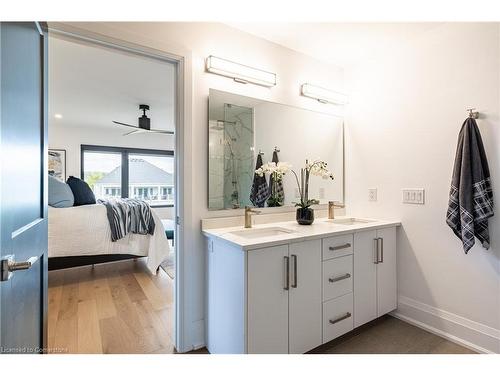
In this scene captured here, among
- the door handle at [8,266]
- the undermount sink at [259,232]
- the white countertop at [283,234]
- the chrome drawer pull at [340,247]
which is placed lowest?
the chrome drawer pull at [340,247]

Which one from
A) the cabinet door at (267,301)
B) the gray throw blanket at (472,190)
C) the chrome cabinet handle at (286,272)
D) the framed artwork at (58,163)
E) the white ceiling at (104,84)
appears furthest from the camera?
the framed artwork at (58,163)

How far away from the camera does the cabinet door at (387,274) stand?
2037mm

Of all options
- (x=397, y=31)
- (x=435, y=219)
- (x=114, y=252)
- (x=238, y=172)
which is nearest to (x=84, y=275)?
(x=114, y=252)

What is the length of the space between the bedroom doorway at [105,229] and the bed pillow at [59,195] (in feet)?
0.03

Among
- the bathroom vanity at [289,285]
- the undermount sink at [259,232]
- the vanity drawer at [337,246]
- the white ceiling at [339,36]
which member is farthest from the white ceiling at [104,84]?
the vanity drawer at [337,246]

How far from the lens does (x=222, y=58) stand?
1881mm

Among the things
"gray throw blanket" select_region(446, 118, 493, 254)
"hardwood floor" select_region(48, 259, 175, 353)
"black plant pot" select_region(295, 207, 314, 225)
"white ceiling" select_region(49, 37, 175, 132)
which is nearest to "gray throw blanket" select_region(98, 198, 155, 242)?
"hardwood floor" select_region(48, 259, 175, 353)

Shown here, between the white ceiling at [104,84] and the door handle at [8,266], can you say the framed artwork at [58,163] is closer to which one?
the white ceiling at [104,84]

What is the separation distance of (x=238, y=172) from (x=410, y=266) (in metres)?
1.59

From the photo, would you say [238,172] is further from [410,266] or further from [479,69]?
[479,69]

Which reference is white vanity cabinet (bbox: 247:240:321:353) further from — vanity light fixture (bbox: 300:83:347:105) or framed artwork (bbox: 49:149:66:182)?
framed artwork (bbox: 49:149:66:182)

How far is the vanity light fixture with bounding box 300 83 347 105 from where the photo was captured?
7.64 feet

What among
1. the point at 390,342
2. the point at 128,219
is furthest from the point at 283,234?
the point at 128,219

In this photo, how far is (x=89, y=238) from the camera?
10.1ft
